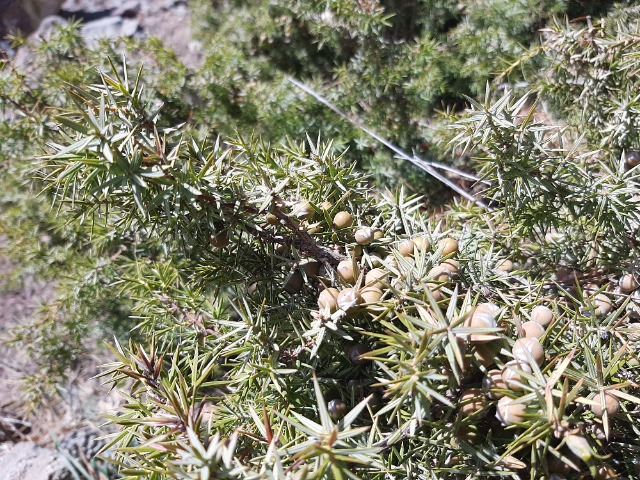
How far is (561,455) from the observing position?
1.86 ft

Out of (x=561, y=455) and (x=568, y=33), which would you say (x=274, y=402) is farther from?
(x=568, y=33)

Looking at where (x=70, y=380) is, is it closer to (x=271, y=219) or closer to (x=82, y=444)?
(x=82, y=444)

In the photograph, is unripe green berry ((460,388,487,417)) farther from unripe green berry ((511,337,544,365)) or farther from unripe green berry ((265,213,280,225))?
unripe green berry ((265,213,280,225))

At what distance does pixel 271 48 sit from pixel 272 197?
1.63 m

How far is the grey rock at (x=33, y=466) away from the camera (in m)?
1.73

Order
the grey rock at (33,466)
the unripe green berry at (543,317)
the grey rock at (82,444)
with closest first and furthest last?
the unripe green berry at (543,317)
the grey rock at (33,466)
the grey rock at (82,444)

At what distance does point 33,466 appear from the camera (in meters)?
1.77

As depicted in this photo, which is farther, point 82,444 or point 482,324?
point 82,444

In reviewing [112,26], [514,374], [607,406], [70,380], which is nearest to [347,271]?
[514,374]

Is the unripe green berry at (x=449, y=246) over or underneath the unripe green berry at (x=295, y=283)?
underneath

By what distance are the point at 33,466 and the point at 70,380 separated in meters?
0.41

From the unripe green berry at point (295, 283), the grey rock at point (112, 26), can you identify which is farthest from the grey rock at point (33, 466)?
the grey rock at point (112, 26)

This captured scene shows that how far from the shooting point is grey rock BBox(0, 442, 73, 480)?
68.0 inches

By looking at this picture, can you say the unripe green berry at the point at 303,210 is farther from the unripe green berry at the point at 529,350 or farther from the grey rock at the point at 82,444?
the grey rock at the point at 82,444
